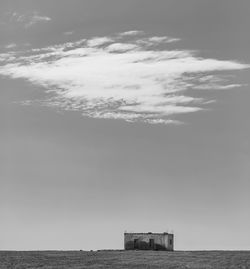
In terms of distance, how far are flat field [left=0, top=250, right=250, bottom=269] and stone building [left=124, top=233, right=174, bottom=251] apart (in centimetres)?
802

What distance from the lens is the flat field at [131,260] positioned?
69.4 m

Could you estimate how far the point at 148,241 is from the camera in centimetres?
9269

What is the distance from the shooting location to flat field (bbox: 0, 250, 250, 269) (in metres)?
69.4

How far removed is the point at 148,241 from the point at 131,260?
18519 millimetres

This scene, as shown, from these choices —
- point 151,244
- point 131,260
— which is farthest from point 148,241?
point 131,260

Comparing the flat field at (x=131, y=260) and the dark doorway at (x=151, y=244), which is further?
the dark doorway at (x=151, y=244)

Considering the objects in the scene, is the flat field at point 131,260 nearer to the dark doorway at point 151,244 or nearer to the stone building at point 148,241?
the stone building at point 148,241

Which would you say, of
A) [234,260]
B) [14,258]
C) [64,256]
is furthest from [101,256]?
[234,260]

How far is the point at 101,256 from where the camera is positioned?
80562 millimetres

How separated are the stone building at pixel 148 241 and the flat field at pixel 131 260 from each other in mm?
8018

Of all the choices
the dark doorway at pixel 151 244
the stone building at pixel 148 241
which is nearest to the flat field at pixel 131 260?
the stone building at pixel 148 241

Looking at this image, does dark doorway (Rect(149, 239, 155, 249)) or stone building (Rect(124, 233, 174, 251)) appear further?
stone building (Rect(124, 233, 174, 251))

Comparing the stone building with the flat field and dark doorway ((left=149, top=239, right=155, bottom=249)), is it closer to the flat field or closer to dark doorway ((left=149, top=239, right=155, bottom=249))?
dark doorway ((left=149, top=239, right=155, bottom=249))

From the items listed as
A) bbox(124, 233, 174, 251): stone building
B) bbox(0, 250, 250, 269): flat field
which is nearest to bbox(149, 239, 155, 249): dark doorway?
bbox(124, 233, 174, 251): stone building
